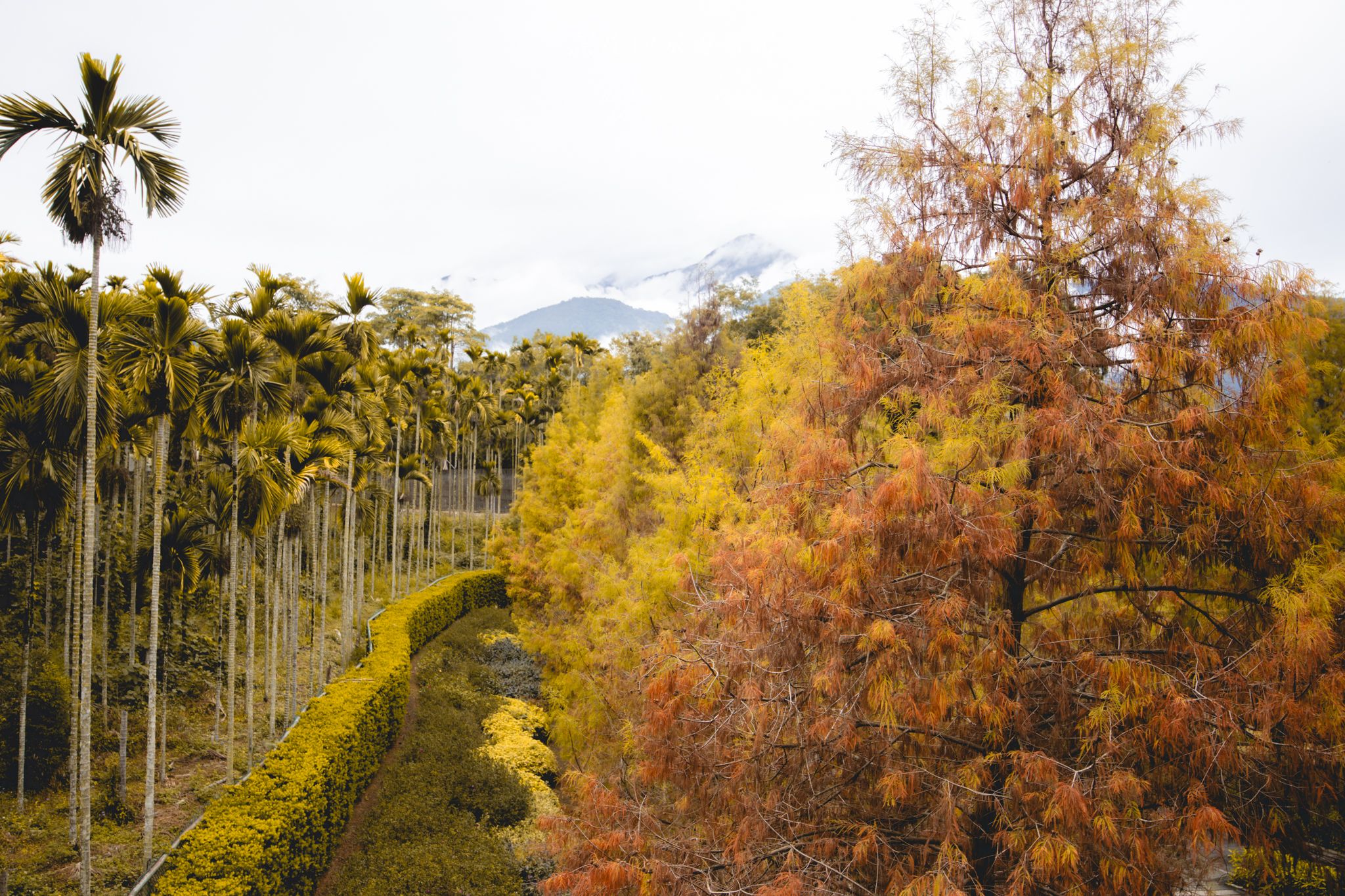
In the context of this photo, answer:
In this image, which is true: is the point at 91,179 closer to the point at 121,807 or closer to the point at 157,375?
the point at 157,375

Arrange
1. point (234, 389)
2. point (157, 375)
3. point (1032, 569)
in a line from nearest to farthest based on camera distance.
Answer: point (1032, 569) → point (157, 375) → point (234, 389)

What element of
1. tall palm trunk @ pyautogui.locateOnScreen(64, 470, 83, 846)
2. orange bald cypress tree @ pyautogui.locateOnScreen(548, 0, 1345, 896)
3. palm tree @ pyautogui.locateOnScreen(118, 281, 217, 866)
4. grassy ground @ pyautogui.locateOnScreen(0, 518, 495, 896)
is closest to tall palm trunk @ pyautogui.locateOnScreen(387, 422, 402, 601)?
grassy ground @ pyautogui.locateOnScreen(0, 518, 495, 896)

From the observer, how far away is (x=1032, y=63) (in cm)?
620

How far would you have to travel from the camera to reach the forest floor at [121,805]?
9.05 metres

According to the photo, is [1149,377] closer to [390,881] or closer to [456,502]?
[390,881]

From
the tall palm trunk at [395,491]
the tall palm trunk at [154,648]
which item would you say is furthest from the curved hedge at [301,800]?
the tall palm trunk at [395,491]

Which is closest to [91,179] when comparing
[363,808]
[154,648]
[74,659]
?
[154,648]

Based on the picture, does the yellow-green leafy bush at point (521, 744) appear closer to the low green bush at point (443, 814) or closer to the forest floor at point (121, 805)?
the low green bush at point (443, 814)

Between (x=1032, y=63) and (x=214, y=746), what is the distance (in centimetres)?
1622

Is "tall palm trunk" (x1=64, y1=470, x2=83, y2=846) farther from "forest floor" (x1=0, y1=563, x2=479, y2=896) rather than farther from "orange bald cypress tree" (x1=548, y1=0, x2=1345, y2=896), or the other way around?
"orange bald cypress tree" (x1=548, y1=0, x2=1345, y2=896)

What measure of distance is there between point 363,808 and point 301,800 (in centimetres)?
372

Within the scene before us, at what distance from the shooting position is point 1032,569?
5316 millimetres

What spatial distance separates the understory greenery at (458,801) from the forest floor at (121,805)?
2645mm

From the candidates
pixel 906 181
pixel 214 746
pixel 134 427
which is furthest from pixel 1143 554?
pixel 214 746
